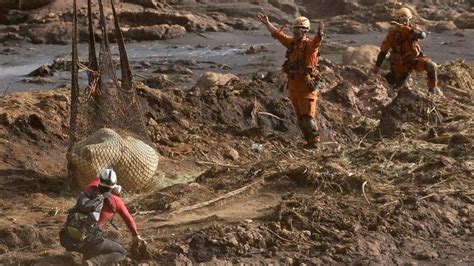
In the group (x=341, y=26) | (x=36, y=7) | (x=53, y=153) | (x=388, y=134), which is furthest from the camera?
(x=341, y=26)

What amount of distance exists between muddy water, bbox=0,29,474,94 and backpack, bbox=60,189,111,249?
10.1 meters

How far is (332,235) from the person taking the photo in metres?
7.30

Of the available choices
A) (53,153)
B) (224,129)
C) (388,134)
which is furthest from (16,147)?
(388,134)

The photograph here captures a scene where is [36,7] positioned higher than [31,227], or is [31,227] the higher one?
[31,227]

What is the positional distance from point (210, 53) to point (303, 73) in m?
11.6

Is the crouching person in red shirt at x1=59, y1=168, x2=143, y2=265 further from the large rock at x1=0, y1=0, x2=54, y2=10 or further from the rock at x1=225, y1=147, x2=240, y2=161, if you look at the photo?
the large rock at x1=0, y1=0, x2=54, y2=10

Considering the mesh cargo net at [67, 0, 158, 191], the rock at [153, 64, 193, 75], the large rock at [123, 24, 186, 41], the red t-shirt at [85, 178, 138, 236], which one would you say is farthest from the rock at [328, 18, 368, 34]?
the red t-shirt at [85, 178, 138, 236]

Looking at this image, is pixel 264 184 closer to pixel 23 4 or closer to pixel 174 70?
pixel 174 70

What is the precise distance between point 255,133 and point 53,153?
256cm

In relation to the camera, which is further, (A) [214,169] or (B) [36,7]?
(B) [36,7]

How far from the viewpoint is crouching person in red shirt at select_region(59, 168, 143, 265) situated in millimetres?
6035

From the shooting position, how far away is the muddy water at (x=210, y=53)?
18297 mm

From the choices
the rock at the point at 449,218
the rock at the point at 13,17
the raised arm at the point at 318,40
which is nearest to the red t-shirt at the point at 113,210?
the rock at the point at 449,218

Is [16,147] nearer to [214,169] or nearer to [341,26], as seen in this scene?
[214,169]
